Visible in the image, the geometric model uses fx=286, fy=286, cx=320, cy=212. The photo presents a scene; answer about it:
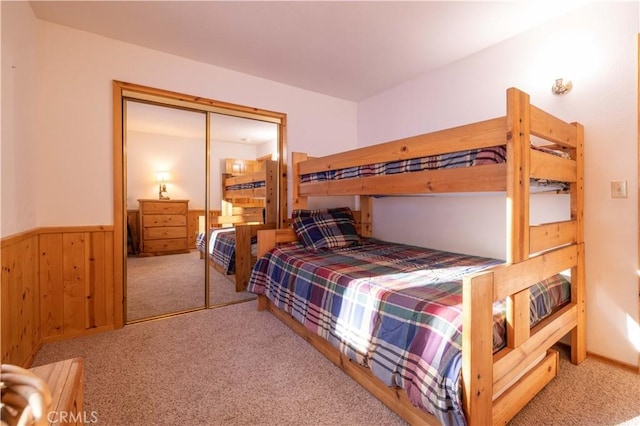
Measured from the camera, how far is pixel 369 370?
1511 millimetres

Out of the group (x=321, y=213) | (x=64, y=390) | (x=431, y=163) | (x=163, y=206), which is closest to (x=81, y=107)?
(x=163, y=206)

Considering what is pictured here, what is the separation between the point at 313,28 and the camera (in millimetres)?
2133

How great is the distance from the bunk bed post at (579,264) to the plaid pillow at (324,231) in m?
1.64

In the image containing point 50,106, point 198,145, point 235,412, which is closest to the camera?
point 235,412

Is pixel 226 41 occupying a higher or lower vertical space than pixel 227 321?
higher

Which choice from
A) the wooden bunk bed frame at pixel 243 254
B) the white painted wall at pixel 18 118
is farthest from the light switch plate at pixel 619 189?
the white painted wall at pixel 18 118

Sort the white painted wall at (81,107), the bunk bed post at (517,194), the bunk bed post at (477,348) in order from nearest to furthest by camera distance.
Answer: the bunk bed post at (477,348)
the bunk bed post at (517,194)
the white painted wall at (81,107)

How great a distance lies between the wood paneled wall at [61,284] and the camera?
176 centimetres

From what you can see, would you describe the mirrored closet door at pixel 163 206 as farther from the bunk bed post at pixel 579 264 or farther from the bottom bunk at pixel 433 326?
the bunk bed post at pixel 579 264

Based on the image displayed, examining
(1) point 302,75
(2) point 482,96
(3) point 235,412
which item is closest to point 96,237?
(3) point 235,412

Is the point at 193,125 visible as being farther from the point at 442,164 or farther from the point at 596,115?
the point at 596,115

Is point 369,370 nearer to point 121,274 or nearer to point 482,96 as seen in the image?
A: point 121,274

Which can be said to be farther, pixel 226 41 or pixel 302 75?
pixel 302 75

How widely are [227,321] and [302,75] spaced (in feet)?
8.02
